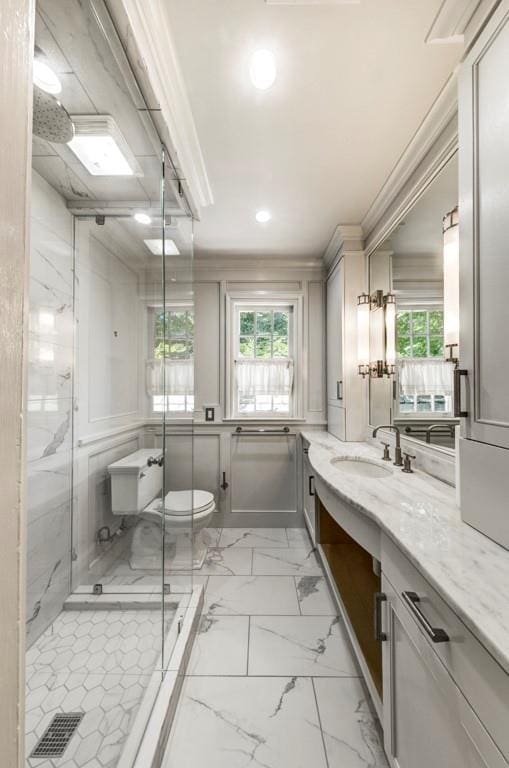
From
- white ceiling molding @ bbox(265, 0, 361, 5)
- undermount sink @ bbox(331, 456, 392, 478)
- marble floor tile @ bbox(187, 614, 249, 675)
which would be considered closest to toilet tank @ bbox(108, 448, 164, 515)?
marble floor tile @ bbox(187, 614, 249, 675)

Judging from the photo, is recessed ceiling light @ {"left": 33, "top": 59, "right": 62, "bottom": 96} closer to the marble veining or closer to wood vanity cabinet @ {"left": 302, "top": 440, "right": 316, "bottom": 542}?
the marble veining

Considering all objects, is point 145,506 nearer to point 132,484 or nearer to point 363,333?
point 132,484

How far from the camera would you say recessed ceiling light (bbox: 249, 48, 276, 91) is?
1260 mm

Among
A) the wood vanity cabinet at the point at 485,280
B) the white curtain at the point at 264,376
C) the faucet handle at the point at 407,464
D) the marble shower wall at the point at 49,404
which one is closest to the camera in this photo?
the wood vanity cabinet at the point at 485,280

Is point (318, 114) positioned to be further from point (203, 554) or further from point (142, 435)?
point (203, 554)

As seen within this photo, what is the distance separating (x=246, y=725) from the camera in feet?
4.38

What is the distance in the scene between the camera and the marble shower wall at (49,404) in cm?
154

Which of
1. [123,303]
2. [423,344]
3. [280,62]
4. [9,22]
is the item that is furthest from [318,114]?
[9,22]

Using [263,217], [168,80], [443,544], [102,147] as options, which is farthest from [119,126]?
[443,544]

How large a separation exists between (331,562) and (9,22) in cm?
258

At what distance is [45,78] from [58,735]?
219 cm

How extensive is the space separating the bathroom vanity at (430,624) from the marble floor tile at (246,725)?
297mm

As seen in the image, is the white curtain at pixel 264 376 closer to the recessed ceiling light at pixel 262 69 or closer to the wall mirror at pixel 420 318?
the wall mirror at pixel 420 318

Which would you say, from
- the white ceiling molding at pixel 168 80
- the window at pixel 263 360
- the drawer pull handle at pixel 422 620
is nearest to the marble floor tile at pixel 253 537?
the window at pixel 263 360
